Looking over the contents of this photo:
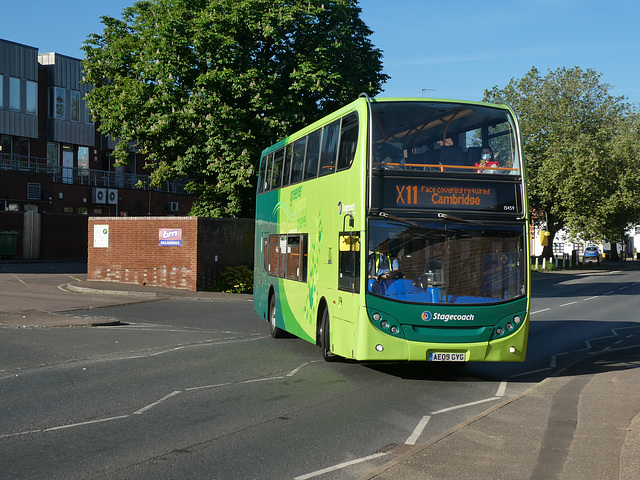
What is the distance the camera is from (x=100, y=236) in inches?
1280

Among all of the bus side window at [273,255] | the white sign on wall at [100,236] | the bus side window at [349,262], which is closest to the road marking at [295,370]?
the bus side window at [349,262]

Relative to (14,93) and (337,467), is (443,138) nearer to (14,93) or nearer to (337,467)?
(337,467)

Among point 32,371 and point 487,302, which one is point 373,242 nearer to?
point 487,302

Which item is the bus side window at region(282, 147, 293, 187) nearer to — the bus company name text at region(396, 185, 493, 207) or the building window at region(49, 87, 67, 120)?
the bus company name text at region(396, 185, 493, 207)

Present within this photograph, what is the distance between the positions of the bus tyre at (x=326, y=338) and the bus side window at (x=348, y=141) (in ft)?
8.15

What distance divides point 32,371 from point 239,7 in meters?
20.6

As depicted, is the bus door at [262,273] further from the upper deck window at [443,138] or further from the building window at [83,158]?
the building window at [83,158]

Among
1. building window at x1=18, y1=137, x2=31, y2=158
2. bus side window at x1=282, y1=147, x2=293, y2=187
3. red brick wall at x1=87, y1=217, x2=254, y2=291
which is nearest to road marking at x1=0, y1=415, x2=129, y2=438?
bus side window at x1=282, y1=147, x2=293, y2=187

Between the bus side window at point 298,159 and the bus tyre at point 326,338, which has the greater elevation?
the bus side window at point 298,159

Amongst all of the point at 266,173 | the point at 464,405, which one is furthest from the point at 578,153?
the point at 464,405

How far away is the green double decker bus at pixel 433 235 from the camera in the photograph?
1116cm

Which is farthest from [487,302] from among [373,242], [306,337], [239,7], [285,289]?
[239,7]

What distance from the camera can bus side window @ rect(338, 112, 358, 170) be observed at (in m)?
11.9

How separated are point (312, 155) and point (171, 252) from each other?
55.3 ft
